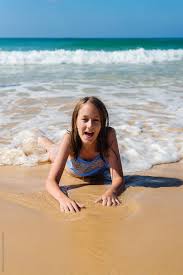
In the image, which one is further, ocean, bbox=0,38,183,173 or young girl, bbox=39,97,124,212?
ocean, bbox=0,38,183,173

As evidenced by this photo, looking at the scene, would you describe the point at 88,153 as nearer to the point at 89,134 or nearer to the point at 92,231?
the point at 89,134

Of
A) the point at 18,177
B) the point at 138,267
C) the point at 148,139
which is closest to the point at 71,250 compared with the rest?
the point at 138,267

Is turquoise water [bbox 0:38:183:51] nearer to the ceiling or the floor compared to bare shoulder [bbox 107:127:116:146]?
nearer to the floor

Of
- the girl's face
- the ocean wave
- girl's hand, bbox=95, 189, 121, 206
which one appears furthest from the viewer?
the ocean wave

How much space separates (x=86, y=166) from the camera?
3650 millimetres

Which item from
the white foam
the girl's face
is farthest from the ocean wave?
the girl's face

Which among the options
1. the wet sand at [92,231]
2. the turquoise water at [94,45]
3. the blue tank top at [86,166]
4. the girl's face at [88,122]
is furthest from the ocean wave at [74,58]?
the wet sand at [92,231]

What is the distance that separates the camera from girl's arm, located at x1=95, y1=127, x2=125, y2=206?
3010 mm

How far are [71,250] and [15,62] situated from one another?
59.0 ft

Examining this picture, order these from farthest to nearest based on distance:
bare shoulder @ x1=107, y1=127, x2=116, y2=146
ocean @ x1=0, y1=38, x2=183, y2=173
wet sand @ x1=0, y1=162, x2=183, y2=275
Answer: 1. ocean @ x1=0, y1=38, x2=183, y2=173
2. bare shoulder @ x1=107, y1=127, x2=116, y2=146
3. wet sand @ x1=0, y1=162, x2=183, y2=275

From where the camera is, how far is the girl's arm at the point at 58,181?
113 inches

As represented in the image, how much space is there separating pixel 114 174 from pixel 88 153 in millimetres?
376

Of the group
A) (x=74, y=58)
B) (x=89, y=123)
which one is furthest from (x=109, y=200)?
(x=74, y=58)

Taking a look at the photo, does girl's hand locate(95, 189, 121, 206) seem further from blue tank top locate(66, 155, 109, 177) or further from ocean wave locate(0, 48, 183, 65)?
ocean wave locate(0, 48, 183, 65)
